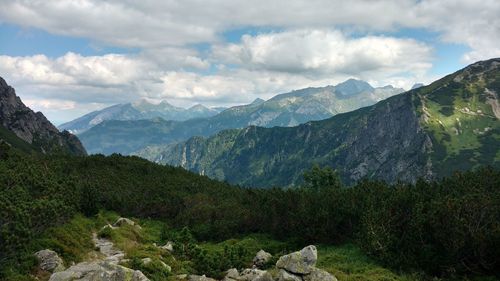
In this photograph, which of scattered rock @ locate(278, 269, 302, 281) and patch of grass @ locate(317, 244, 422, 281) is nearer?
scattered rock @ locate(278, 269, 302, 281)

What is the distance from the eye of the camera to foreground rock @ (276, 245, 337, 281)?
3565 centimetres

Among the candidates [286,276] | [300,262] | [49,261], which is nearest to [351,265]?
[300,262]

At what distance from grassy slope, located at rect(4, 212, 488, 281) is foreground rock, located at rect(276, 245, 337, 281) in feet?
6.14

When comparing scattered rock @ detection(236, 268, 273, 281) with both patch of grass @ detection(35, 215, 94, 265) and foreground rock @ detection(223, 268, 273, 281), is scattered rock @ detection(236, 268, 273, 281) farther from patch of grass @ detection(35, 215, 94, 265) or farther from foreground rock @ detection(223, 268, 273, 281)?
patch of grass @ detection(35, 215, 94, 265)

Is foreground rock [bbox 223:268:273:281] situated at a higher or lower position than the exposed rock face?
lower

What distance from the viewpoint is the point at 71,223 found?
56.4 meters

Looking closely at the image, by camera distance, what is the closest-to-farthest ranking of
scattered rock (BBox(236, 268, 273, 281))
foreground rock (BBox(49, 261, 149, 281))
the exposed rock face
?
foreground rock (BBox(49, 261, 149, 281)) → scattered rock (BBox(236, 268, 273, 281)) → the exposed rock face

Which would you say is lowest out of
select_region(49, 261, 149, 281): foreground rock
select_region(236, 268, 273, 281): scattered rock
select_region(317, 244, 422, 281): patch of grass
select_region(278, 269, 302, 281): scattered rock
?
select_region(317, 244, 422, 281): patch of grass

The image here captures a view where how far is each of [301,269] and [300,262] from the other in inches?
26.8

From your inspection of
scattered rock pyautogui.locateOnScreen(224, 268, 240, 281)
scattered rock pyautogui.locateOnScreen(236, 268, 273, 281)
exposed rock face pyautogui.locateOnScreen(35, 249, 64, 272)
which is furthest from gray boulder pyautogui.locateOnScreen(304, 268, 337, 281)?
exposed rock face pyautogui.locateOnScreen(35, 249, 64, 272)

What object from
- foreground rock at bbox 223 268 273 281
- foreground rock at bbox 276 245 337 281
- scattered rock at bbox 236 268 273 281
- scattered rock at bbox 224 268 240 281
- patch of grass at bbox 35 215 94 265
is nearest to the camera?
scattered rock at bbox 236 268 273 281

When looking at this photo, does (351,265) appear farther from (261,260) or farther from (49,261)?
(49,261)

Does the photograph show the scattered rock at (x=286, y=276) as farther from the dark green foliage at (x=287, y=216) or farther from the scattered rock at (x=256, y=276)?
the dark green foliage at (x=287, y=216)

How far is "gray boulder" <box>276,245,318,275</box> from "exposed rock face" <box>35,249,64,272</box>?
1976 centimetres
